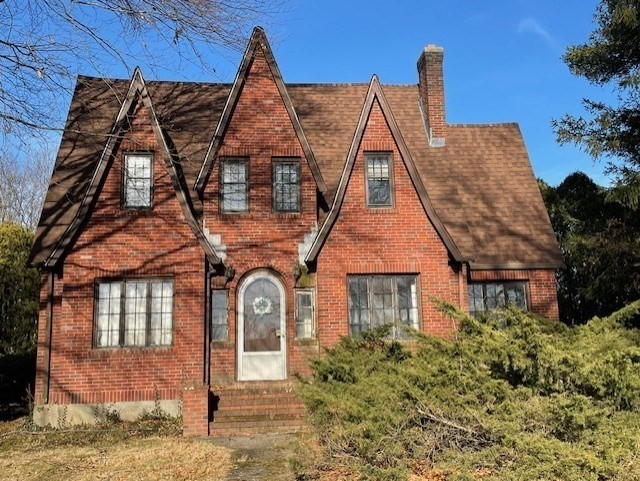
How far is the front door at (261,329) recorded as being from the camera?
12.6m

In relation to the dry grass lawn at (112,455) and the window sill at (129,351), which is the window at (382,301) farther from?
the dry grass lawn at (112,455)

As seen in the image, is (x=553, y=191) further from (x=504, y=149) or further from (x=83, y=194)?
(x=83, y=194)

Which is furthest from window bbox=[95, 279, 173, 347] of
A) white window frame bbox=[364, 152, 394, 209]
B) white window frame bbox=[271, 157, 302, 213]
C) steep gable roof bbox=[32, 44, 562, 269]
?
white window frame bbox=[364, 152, 394, 209]

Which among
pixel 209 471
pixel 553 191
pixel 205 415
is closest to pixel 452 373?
pixel 209 471

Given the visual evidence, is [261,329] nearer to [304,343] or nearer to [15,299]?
[304,343]

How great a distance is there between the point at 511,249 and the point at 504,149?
3803mm

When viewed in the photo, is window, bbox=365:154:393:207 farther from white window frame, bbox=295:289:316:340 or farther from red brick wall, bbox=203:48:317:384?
white window frame, bbox=295:289:316:340

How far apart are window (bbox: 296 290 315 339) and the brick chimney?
21.2ft

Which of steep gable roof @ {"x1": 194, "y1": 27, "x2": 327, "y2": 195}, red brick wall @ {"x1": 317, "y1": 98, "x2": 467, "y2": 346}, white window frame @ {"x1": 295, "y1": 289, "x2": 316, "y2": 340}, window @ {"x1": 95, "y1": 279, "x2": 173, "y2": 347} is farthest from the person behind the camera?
steep gable roof @ {"x1": 194, "y1": 27, "x2": 327, "y2": 195}

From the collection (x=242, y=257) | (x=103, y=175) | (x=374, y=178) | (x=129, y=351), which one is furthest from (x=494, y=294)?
(x=103, y=175)

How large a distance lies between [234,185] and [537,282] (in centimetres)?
808

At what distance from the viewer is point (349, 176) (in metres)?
13.1

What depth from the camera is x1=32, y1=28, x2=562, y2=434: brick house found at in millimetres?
11898

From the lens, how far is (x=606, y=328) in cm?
582
